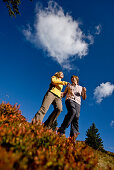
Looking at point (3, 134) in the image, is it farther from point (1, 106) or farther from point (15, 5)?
point (15, 5)

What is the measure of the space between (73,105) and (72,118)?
50 centimetres

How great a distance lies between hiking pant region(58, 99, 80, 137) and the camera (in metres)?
4.51

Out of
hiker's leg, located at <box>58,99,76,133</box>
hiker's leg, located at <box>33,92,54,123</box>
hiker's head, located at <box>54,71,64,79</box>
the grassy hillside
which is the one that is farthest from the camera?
hiker's head, located at <box>54,71,64,79</box>

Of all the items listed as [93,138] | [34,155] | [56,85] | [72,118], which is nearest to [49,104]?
[56,85]

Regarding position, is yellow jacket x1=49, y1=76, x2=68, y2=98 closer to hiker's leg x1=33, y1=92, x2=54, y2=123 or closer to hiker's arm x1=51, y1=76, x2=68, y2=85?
hiker's arm x1=51, y1=76, x2=68, y2=85

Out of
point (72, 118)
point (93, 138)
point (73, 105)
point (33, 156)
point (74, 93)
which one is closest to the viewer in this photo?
point (33, 156)

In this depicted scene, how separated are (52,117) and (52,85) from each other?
4.60ft

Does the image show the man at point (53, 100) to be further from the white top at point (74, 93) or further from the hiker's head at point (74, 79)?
the hiker's head at point (74, 79)

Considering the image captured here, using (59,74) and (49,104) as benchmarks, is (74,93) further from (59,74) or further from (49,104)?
(59,74)

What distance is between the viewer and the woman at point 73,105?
4.53 metres

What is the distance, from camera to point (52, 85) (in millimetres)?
5441

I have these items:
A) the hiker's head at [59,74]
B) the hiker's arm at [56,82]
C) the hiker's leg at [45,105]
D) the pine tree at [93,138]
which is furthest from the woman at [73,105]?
the pine tree at [93,138]

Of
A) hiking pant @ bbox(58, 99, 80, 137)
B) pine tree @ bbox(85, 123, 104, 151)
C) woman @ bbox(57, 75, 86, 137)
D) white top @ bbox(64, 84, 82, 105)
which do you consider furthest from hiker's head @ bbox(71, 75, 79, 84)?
pine tree @ bbox(85, 123, 104, 151)

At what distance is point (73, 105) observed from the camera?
4719 mm
